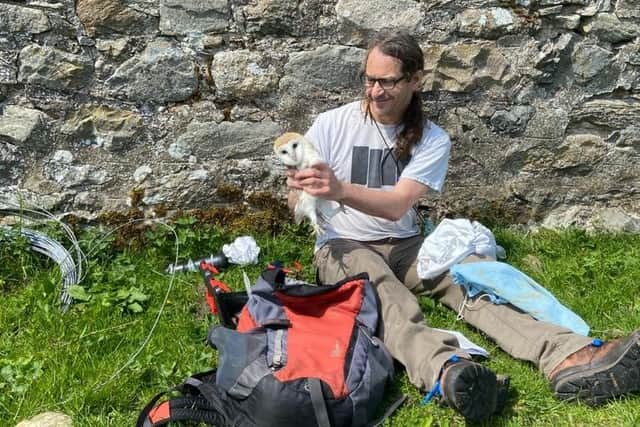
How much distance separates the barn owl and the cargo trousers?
24 cm

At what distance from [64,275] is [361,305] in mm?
1532

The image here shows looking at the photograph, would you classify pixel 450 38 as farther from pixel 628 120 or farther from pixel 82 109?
pixel 82 109

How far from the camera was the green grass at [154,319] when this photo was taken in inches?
96.1

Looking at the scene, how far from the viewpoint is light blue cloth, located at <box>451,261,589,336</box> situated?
2846 millimetres

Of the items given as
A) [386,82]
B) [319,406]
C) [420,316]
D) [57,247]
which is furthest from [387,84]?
[57,247]

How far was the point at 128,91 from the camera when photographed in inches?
134

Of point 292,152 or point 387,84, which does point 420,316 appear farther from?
point 387,84

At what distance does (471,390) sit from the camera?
2.23m

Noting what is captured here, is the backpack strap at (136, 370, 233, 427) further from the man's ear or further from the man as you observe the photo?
the man's ear

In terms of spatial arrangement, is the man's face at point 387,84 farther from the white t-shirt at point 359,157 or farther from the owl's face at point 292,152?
the owl's face at point 292,152

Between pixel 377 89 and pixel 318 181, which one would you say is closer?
pixel 318 181

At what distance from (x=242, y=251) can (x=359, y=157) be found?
2.75 ft

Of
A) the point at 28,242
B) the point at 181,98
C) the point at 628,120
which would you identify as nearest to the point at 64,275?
the point at 28,242

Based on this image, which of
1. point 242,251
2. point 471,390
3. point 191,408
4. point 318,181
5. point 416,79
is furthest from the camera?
point 242,251
